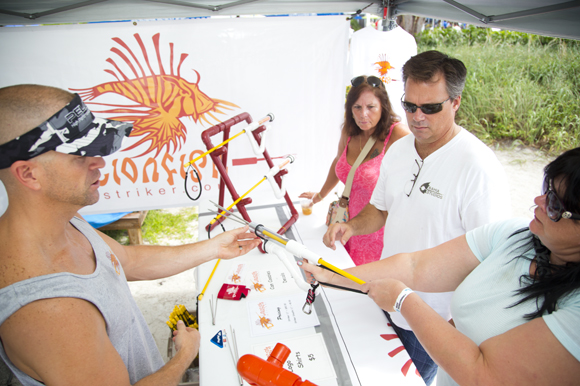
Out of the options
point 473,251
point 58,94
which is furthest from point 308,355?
point 58,94

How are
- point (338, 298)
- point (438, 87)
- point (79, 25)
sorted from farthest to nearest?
point (79, 25), point (338, 298), point (438, 87)

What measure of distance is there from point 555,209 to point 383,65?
8.92ft

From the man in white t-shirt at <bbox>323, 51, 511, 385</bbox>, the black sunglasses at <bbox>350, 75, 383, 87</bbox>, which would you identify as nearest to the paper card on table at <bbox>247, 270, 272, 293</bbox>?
the man in white t-shirt at <bbox>323, 51, 511, 385</bbox>

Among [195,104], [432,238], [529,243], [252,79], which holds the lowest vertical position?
[432,238]

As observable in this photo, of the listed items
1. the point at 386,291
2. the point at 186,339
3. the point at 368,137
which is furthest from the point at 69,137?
the point at 368,137

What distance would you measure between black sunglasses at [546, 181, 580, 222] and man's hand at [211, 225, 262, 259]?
124cm

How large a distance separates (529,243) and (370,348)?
0.78 m

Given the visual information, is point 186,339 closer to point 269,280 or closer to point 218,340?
point 218,340

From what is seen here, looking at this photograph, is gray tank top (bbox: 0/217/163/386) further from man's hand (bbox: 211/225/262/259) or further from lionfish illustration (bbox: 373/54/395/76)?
lionfish illustration (bbox: 373/54/395/76)

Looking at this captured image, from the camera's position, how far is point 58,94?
99 centimetres

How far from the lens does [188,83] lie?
323 centimetres

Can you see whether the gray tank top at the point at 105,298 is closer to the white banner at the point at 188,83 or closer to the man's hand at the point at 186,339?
the man's hand at the point at 186,339

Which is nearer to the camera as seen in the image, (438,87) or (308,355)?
(308,355)

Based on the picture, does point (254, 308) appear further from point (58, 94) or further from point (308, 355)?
point (58, 94)
